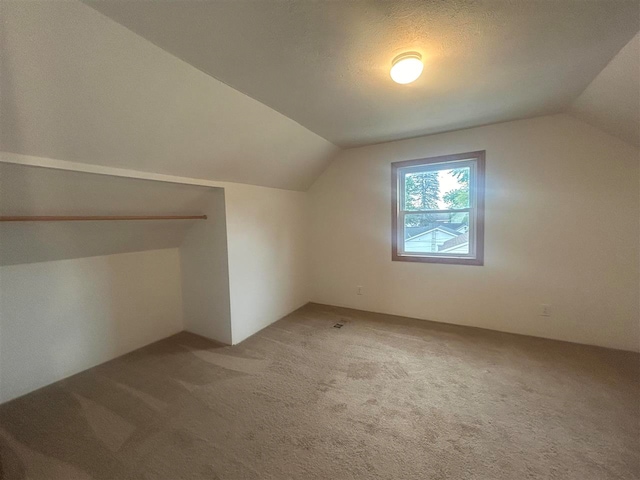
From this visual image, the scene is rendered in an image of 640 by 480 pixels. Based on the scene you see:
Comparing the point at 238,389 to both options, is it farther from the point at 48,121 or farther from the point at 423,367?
the point at 48,121

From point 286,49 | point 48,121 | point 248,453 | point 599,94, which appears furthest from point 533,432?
point 48,121

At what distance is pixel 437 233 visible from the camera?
323cm

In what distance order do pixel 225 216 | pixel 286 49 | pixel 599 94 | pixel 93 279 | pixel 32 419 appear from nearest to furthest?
pixel 286 49 < pixel 32 419 < pixel 599 94 < pixel 93 279 < pixel 225 216

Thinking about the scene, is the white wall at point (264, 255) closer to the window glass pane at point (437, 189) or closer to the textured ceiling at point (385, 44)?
the textured ceiling at point (385, 44)

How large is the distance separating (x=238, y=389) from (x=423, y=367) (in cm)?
165

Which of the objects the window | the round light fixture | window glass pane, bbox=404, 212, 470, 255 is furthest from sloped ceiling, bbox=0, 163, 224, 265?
window glass pane, bbox=404, 212, 470, 255

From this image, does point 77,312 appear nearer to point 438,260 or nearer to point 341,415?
point 341,415

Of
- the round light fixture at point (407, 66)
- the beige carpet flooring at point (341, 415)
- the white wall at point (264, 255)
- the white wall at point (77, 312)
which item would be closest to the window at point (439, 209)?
the beige carpet flooring at point (341, 415)

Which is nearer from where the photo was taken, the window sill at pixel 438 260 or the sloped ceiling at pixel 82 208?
the sloped ceiling at pixel 82 208

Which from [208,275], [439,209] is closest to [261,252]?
[208,275]

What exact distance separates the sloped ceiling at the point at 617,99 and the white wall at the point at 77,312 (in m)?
4.34

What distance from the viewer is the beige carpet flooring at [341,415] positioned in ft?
4.55

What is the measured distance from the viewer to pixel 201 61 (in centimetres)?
153

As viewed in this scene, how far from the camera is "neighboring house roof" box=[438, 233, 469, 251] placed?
307cm
